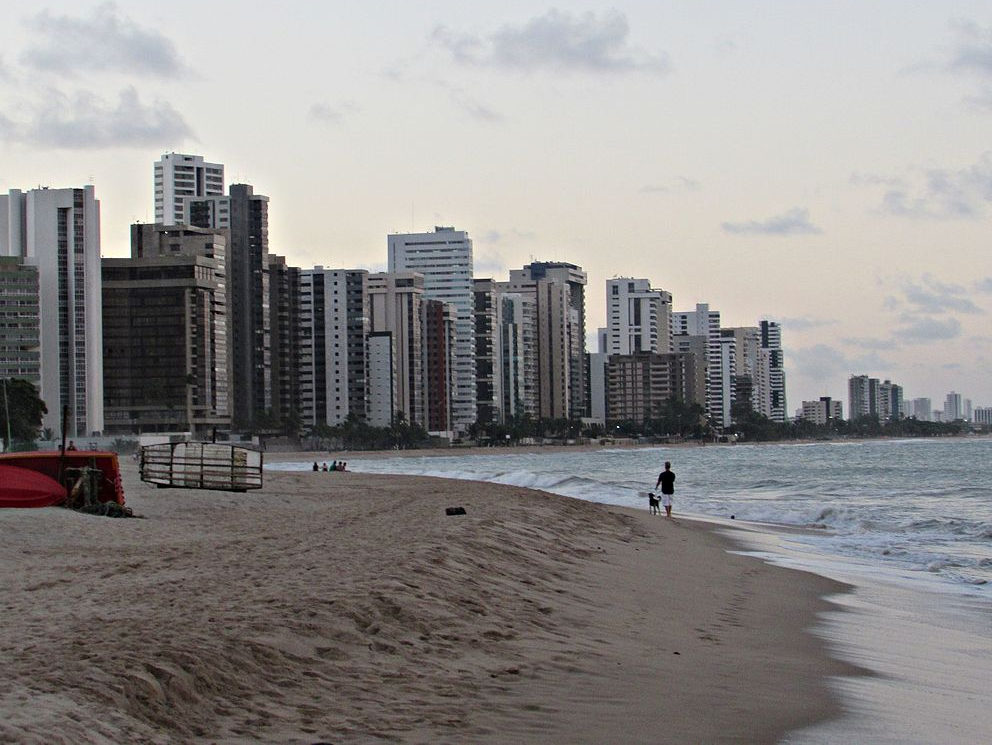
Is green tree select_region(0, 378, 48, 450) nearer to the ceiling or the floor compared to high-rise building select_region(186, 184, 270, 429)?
nearer to the floor

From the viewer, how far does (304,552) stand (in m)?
15.5

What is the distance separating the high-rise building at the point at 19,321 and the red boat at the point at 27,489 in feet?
413

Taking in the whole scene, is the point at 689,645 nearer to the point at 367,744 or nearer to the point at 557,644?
the point at 557,644

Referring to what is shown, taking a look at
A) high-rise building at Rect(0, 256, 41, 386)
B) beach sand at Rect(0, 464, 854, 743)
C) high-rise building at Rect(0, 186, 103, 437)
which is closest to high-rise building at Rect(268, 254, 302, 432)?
high-rise building at Rect(0, 186, 103, 437)

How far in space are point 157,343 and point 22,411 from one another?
48296 millimetres

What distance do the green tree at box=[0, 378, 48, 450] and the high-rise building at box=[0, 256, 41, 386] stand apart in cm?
1804

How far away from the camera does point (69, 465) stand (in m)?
24.0

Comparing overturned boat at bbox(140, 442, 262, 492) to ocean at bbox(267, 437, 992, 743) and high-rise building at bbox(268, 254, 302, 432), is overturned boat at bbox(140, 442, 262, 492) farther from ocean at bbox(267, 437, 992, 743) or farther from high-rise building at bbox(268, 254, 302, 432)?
high-rise building at bbox(268, 254, 302, 432)

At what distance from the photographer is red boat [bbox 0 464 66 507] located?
2247 centimetres

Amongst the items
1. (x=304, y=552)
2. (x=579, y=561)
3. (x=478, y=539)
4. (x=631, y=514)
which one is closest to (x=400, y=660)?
(x=304, y=552)

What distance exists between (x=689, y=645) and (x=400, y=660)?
3.17 m

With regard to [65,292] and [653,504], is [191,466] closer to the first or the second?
[653,504]

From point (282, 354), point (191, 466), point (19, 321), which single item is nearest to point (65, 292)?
point (19, 321)

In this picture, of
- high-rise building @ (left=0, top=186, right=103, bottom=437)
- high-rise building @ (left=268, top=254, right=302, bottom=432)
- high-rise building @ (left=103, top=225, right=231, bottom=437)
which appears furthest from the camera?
high-rise building @ (left=268, top=254, right=302, bottom=432)
